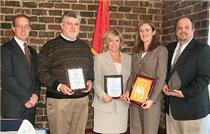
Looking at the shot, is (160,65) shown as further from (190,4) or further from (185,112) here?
(190,4)

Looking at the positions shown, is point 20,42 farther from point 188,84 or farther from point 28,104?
point 188,84

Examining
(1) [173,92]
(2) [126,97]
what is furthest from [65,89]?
(1) [173,92]

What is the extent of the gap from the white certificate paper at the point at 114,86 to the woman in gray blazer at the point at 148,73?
80mm

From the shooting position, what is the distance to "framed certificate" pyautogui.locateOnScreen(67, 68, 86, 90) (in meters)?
2.83

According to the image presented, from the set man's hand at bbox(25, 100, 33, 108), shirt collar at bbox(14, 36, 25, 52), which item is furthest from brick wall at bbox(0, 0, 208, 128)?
man's hand at bbox(25, 100, 33, 108)

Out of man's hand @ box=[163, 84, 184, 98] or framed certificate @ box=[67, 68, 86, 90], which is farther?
framed certificate @ box=[67, 68, 86, 90]

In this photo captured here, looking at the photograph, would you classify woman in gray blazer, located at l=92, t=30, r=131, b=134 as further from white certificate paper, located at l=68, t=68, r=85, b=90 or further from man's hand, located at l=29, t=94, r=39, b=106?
man's hand, located at l=29, t=94, r=39, b=106

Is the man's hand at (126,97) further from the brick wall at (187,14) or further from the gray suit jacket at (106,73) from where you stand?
the brick wall at (187,14)

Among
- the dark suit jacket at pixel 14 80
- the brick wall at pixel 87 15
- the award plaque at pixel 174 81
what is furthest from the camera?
the brick wall at pixel 87 15

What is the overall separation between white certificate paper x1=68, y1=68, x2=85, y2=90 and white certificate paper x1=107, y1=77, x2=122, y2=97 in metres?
0.24

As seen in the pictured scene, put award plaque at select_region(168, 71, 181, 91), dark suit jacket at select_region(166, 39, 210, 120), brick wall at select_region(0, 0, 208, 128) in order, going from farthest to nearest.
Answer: brick wall at select_region(0, 0, 208, 128) → award plaque at select_region(168, 71, 181, 91) → dark suit jacket at select_region(166, 39, 210, 120)

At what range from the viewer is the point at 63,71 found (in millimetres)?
2854

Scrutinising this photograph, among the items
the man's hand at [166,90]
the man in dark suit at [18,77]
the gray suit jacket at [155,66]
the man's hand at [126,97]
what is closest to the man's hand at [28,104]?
the man in dark suit at [18,77]

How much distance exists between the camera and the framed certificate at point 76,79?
111 inches
